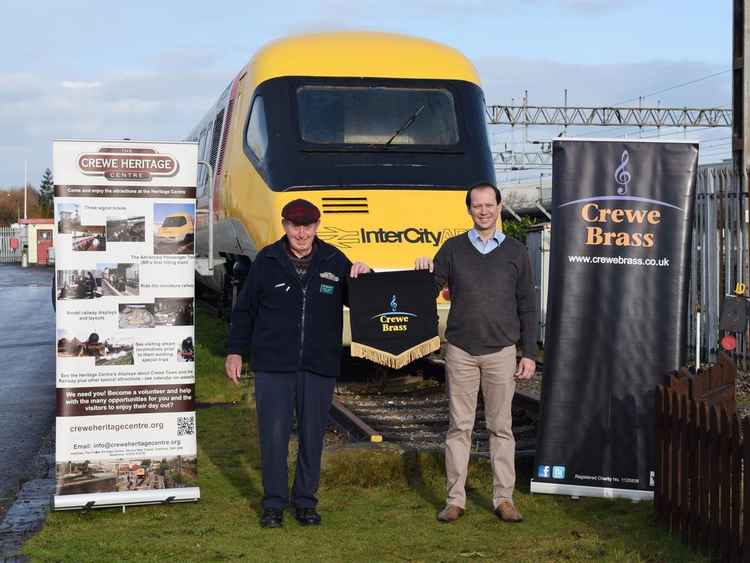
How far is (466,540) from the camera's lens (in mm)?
6387

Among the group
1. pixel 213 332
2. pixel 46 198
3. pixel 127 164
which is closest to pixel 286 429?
pixel 127 164

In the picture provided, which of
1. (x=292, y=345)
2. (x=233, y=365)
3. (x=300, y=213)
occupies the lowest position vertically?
(x=233, y=365)

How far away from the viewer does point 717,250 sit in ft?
47.1

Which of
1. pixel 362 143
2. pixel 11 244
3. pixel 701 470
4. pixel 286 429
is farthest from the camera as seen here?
→ pixel 11 244

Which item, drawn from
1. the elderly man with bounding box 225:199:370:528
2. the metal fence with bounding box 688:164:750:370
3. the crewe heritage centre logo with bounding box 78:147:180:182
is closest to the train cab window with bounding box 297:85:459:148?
the metal fence with bounding box 688:164:750:370

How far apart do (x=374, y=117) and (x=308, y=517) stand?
626 centimetres

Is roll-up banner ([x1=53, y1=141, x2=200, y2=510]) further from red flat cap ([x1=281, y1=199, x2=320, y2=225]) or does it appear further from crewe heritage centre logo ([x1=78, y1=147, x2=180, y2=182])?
red flat cap ([x1=281, y1=199, x2=320, y2=225])

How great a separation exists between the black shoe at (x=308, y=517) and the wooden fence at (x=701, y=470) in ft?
6.37

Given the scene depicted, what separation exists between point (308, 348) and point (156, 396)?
1134mm

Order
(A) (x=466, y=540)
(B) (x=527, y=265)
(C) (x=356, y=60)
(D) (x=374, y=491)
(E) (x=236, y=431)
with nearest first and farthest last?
(A) (x=466, y=540)
(B) (x=527, y=265)
(D) (x=374, y=491)
(E) (x=236, y=431)
(C) (x=356, y=60)

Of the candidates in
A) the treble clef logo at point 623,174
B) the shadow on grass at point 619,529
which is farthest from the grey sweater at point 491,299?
the shadow on grass at point 619,529

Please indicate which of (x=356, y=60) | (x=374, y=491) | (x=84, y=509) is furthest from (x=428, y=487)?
(x=356, y=60)

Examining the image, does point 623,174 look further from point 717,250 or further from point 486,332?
point 717,250

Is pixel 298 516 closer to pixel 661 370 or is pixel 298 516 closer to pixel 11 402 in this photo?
pixel 661 370
